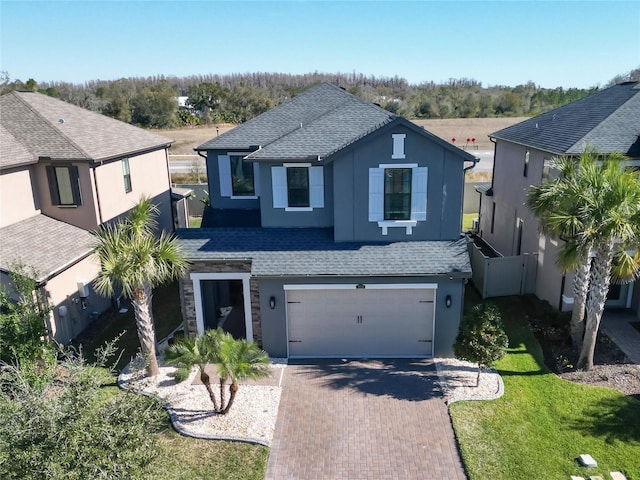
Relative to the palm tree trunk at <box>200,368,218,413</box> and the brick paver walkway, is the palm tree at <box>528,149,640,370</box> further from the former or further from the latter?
the palm tree trunk at <box>200,368,218,413</box>

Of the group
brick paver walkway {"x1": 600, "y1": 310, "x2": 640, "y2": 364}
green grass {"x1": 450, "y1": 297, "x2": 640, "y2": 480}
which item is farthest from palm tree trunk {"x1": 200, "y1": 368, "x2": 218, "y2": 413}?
brick paver walkway {"x1": 600, "y1": 310, "x2": 640, "y2": 364}

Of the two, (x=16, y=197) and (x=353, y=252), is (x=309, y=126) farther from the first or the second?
(x=16, y=197)

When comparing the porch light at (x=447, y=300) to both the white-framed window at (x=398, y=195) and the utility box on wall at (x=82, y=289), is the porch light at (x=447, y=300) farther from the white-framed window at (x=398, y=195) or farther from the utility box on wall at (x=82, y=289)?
the utility box on wall at (x=82, y=289)

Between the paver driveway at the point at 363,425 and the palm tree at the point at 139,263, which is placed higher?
the palm tree at the point at 139,263

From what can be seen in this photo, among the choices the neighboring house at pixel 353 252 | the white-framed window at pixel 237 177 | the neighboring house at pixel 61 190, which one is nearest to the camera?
the neighboring house at pixel 353 252

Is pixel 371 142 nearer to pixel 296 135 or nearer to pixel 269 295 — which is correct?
pixel 296 135

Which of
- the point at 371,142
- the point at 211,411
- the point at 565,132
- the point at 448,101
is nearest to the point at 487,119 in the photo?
Result: the point at 448,101

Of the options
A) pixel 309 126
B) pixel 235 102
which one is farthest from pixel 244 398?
pixel 235 102

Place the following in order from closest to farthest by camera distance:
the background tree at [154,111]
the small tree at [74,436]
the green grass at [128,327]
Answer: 1. the small tree at [74,436]
2. the green grass at [128,327]
3. the background tree at [154,111]

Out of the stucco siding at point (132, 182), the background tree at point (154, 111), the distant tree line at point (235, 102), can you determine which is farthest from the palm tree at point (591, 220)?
the background tree at point (154, 111)
